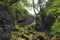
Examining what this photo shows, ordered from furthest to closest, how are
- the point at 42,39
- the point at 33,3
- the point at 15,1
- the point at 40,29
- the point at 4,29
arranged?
the point at 40,29 → the point at 33,3 → the point at 42,39 → the point at 15,1 → the point at 4,29

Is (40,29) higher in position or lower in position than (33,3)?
lower

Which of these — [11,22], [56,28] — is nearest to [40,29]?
[56,28]

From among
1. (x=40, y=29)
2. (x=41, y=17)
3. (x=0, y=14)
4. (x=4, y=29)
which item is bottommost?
(x=40, y=29)

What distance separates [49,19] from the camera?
47.7 feet

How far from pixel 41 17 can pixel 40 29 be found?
1.53 m

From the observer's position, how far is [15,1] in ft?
23.7

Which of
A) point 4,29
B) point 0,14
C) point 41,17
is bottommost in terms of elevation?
point 41,17

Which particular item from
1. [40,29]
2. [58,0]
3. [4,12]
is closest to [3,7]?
[4,12]

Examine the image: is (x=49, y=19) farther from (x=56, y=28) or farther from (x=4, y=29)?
(x=4, y=29)

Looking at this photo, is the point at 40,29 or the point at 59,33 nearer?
the point at 59,33

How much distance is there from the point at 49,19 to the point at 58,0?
3867 mm

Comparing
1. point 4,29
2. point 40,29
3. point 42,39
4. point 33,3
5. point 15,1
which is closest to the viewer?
point 4,29

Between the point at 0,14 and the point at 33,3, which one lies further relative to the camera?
the point at 33,3

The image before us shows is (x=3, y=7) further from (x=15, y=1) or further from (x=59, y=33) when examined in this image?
(x=59, y=33)
